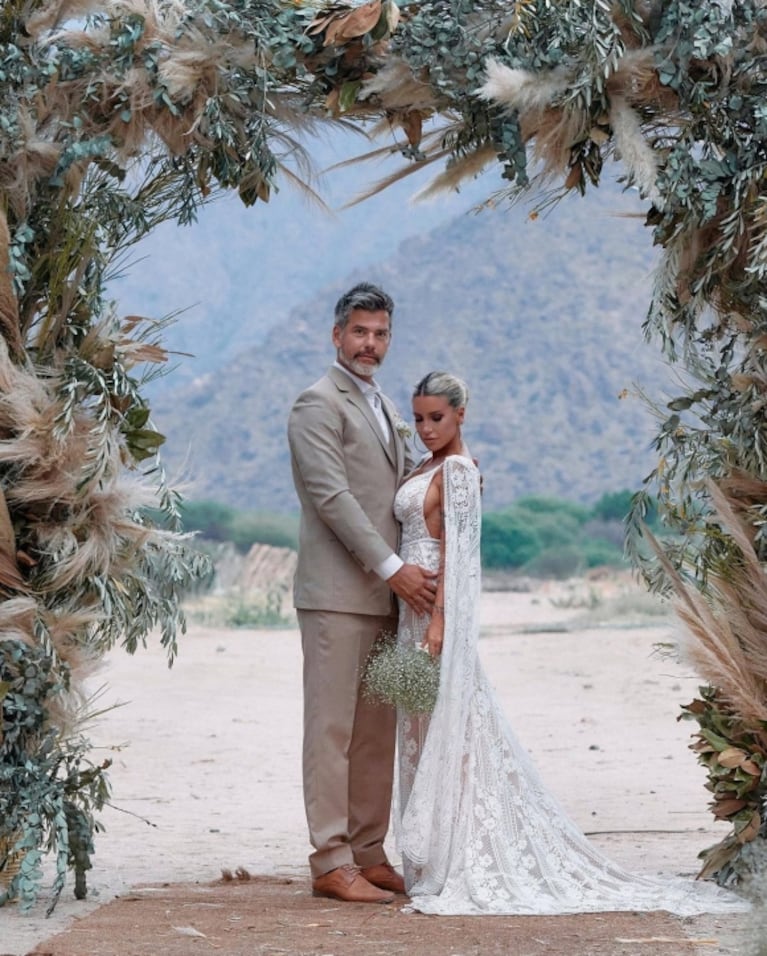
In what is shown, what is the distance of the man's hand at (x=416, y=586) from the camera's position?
539 cm

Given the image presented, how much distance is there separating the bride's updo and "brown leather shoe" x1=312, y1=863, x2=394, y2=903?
155cm

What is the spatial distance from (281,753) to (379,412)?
5126 mm

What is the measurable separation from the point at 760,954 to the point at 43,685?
241 cm

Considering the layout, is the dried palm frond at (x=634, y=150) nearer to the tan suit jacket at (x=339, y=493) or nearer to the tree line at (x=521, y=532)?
the tan suit jacket at (x=339, y=493)

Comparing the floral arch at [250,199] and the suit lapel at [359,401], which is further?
the suit lapel at [359,401]

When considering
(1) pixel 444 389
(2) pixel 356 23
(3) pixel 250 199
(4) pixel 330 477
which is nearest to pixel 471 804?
(4) pixel 330 477

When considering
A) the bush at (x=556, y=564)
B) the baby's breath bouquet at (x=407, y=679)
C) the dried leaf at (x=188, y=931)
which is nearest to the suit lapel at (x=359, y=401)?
the baby's breath bouquet at (x=407, y=679)

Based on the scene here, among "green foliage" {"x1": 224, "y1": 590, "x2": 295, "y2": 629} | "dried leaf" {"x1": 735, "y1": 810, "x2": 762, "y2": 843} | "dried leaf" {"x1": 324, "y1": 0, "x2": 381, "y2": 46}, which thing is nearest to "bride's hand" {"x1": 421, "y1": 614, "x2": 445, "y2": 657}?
"dried leaf" {"x1": 735, "y1": 810, "x2": 762, "y2": 843}

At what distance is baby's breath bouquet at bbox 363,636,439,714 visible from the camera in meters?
5.26

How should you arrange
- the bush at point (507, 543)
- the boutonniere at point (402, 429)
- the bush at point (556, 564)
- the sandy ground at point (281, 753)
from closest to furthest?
the boutonniere at point (402, 429) < the sandy ground at point (281, 753) < the bush at point (556, 564) < the bush at point (507, 543)

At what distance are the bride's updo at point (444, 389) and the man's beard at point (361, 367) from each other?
231 millimetres

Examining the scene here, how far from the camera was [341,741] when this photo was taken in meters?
5.50

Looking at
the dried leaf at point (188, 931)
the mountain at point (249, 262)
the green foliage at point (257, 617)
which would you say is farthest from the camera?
the mountain at point (249, 262)

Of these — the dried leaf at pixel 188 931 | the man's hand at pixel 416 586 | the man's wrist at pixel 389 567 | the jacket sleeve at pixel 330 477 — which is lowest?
the dried leaf at pixel 188 931
